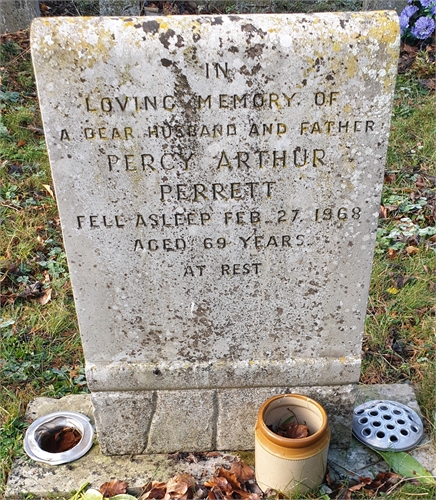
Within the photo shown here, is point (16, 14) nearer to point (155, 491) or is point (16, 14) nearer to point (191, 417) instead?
point (191, 417)

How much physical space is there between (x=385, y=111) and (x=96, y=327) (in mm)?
1372

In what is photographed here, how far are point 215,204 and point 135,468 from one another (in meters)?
1.28

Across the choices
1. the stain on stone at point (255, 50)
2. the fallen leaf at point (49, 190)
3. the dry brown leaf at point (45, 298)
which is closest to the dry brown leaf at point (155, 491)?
the dry brown leaf at point (45, 298)

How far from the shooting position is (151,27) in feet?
5.64

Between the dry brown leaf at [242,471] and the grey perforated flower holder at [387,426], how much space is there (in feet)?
1.74

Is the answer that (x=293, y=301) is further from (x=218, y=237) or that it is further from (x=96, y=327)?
(x=96, y=327)

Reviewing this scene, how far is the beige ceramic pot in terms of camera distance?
7.05 ft

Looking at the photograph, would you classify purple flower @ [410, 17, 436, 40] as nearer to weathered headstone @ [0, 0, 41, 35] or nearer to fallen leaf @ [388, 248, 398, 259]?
fallen leaf @ [388, 248, 398, 259]

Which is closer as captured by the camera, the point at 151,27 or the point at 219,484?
the point at 151,27

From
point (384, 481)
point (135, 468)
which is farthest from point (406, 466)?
point (135, 468)

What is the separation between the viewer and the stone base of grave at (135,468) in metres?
2.38

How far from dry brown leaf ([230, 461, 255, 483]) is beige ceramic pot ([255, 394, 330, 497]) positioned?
72 mm

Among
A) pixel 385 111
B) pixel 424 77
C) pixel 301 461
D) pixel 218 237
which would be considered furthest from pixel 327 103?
pixel 424 77

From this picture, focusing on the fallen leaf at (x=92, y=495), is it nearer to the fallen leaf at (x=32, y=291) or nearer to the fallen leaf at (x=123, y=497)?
the fallen leaf at (x=123, y=497)
